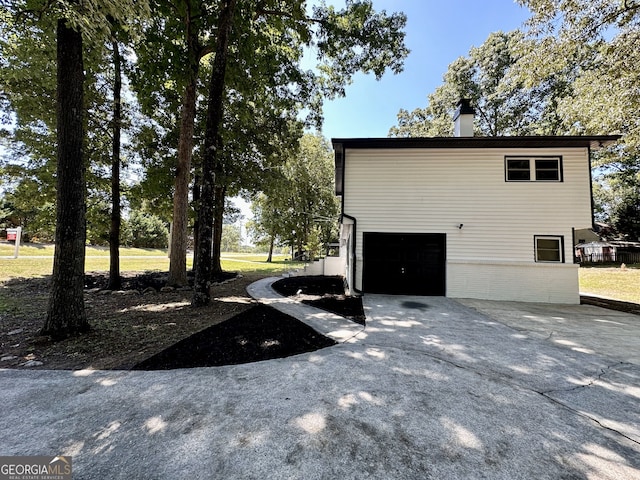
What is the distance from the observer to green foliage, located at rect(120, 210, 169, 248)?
2852 cm

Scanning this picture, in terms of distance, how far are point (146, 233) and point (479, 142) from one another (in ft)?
108

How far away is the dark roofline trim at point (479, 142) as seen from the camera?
339 inches

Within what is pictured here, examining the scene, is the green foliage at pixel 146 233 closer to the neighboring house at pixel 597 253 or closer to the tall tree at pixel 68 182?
the tall tree at pixel 68 182

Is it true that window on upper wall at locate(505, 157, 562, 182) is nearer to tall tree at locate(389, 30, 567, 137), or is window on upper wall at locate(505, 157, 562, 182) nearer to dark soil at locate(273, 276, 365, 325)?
dark soil at locate(273, 276, 365, 325)

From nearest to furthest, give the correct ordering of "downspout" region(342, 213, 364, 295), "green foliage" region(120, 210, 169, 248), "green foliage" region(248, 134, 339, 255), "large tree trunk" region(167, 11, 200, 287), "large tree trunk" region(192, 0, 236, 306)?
"large tree trunk" region(192, 0, 236, 306), "large tree trunk" region(167, 11, 200, 287), "downspout" region(342, 213, 364, 295), "green foliage" region(248, 134, 339, 255), "green foliage" region(120, 210, 169, 248)

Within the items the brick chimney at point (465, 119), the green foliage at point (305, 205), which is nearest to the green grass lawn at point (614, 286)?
the brick chimney at point (465, 119)

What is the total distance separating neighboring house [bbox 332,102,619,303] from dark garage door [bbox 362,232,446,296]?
0.04m

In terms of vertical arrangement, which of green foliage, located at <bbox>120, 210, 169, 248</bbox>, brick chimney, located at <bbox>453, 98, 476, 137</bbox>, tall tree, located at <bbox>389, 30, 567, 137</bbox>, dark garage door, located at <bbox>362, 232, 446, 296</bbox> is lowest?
dark garage door, located at <bbox>362, 232, 446, 296</bbox>

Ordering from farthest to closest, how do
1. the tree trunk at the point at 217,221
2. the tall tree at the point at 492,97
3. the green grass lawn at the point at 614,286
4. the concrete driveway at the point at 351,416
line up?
the tall tree at the point at 492,97 < the tree trunk at the point at 217,221 < the green grass lawn at the point at 614,286 < the concrete driveway at the point at 351,416

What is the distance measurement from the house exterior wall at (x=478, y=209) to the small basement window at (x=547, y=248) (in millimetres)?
201

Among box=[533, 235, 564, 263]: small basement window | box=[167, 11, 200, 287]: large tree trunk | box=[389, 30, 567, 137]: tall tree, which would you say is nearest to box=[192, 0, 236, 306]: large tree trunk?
box=[167, 11, 200, 287]: large tree trunk

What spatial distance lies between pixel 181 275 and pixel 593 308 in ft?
44.6

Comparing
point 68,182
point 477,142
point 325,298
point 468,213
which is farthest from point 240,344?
point 477,142

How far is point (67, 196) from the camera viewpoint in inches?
177
